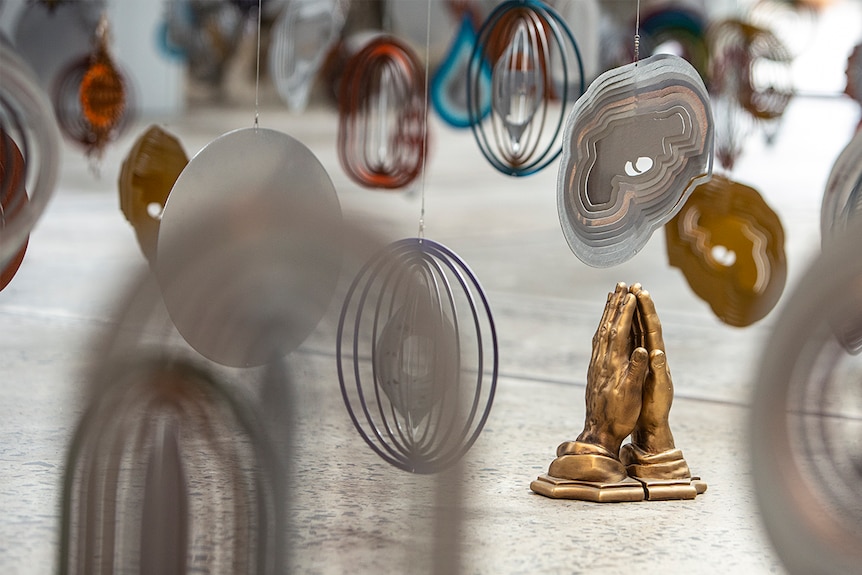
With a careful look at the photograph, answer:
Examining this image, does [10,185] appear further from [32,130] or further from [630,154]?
[630,154]

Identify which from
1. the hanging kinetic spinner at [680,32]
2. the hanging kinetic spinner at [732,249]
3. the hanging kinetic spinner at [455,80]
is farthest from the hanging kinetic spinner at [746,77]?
the hanging kinetic spinner at [732,249]

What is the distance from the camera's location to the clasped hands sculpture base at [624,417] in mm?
2562

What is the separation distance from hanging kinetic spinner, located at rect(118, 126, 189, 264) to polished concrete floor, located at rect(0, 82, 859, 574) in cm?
17

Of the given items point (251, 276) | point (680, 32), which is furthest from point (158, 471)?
point (680, 32)

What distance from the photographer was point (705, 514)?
8.45 ft

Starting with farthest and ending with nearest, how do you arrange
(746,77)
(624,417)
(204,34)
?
(204,34), (746,77), (624,417)

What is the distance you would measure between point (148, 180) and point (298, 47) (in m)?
1.50

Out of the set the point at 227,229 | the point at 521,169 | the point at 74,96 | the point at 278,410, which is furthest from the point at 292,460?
the point at 74,96

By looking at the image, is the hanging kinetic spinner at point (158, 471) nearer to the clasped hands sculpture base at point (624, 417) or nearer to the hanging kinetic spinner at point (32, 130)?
the hanging kinetic spinner at point (32, 130)

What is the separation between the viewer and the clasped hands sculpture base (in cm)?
256

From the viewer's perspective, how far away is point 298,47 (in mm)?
5031

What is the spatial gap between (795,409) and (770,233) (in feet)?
6.37

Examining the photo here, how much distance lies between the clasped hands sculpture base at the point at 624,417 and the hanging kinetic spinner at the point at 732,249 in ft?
3.48

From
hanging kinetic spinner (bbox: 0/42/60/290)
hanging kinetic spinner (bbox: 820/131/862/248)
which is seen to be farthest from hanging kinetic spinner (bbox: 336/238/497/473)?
hanging kinetic spinner (bbox: 820/131/862/248)
